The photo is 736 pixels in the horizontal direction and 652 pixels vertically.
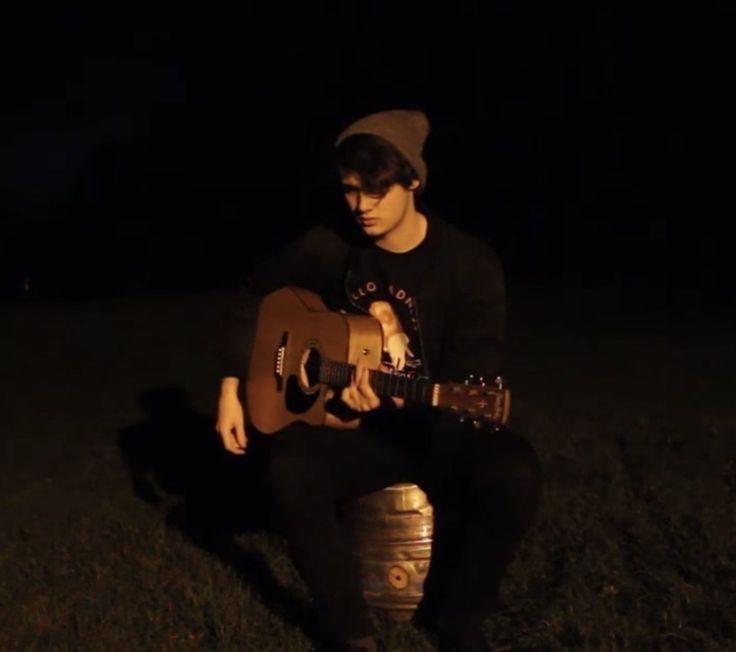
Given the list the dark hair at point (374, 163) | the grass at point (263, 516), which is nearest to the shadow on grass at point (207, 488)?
the grass at point (263, 516)

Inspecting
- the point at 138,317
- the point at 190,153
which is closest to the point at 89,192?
the point at 190,153

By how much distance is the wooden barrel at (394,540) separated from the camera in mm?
3980

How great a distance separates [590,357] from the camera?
10.6m

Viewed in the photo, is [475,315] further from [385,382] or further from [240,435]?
[240,435]

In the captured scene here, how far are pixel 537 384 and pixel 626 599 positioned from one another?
206 inches

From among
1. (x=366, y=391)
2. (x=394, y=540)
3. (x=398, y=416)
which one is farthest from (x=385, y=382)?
(x=394, y=540)

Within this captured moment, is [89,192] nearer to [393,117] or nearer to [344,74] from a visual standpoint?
[344,74]

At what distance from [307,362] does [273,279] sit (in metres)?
0.31

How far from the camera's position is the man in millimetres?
3658

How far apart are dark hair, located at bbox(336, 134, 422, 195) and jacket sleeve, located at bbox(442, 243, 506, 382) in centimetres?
35

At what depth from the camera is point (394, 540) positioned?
13.2 ft

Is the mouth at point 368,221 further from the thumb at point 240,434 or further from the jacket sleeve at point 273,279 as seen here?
the thumb at point 240,434

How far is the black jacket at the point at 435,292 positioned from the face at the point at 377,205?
0.16 meters

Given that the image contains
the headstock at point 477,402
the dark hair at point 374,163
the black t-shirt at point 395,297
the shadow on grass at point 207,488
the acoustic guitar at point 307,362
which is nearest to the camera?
the headstock at point 477,402
